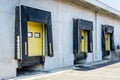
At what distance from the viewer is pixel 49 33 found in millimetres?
13562

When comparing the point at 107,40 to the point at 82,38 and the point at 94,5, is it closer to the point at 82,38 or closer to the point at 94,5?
the point at 94,5

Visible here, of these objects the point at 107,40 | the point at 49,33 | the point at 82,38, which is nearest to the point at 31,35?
the point at 49,33

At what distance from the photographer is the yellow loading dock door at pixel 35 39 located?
1278 centimetres

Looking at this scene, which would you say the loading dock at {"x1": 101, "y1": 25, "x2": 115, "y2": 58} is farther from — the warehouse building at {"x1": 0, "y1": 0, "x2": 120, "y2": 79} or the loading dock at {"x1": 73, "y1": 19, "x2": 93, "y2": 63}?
the loading dock at {"x1": 73, "y1": 19, "x2": 93, "y2": 63}

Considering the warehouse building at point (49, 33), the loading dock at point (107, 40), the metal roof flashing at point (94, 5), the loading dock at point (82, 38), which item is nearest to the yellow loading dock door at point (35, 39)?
the warehouse building at point (49, 33)

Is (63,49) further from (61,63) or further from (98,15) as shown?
(98,15)

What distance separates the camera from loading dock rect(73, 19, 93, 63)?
1692 cm

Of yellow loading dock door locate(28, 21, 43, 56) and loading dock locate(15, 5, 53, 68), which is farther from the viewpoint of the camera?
yellow loading dock door locate(28, 21, 43, 56)

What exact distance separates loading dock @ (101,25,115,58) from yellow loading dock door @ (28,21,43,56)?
9791 mm

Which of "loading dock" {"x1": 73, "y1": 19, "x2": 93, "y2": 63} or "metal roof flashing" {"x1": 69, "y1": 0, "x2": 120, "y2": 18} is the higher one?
"metal roof flashing" {"x1": 69, "y1": 0, "x2": 120, "y2": 18}

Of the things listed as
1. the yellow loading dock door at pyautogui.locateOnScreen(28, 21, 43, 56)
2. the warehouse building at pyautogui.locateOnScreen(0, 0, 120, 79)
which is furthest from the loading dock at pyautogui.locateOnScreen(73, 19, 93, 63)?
the yellow loading dock door at pyautogui.locateOnScreen(28, 21, 43, 56)

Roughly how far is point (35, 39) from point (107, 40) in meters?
12.4

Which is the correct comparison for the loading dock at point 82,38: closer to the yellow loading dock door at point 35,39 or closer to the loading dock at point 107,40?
the loading dock at point 107,40

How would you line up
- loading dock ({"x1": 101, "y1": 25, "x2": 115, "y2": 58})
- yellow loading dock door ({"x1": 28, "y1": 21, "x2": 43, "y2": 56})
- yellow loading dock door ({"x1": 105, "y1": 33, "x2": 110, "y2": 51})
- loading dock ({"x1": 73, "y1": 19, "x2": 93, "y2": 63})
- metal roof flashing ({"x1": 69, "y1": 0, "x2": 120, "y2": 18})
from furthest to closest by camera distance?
yellow loading dock door ({"x1": 105, "y1": 33, "x2": 110, "y2": 51}) < loading dock ({"x1": 101, "y1": 25, "x2": 115, "y2": 58}) < metal roof flashing ({"x1": 69, "y1": 0, "x2": 120, "y2": 18}) < loading dock ({"x1": 73, "y1": 19, "x2": 93, "y2": 63}) < yellow loading dock door ({"x1": 28, "y1": 21, "x2": 43, "y2": 56})
